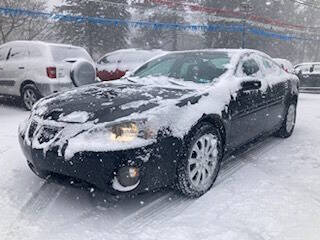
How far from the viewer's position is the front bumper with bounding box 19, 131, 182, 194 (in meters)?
3.13

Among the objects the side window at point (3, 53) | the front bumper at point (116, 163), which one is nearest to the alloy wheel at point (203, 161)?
the front bumper at point (116, 163)

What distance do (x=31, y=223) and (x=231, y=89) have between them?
2434 mm

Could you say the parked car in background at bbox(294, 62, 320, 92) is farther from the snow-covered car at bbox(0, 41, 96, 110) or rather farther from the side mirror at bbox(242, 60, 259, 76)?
the side mirror at bbox(242, 60, 259, 76)

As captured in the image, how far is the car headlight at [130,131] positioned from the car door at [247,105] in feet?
4.20

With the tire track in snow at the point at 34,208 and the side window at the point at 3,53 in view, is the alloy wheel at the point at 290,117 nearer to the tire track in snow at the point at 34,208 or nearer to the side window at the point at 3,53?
the tire track in snow at the point at 34,208

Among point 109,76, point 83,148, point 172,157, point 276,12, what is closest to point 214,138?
Answer: point 172,157

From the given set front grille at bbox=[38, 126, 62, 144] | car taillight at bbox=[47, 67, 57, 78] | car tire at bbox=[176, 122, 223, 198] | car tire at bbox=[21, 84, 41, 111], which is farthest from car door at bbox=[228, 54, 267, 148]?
car tire at bbox=[21, 84, 41, 111]

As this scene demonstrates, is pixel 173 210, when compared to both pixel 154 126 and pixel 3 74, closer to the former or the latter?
Answer: pixel 154 126

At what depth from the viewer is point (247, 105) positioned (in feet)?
15.0

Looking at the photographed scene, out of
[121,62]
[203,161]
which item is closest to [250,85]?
[203,161]

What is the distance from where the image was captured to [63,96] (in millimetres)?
4012

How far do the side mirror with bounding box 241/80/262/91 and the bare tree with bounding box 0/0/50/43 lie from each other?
1848 cm

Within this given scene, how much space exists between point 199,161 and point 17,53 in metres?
6.71

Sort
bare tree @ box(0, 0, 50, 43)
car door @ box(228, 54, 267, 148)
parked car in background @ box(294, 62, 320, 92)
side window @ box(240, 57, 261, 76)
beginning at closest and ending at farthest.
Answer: car door @ box(228, 54, 267, 148)
side window @ box(240, 57, 261, 76)
parked car in background @ box(294, 62, 320, 92)
bare tree @ box(0, 0, 50, 43)
